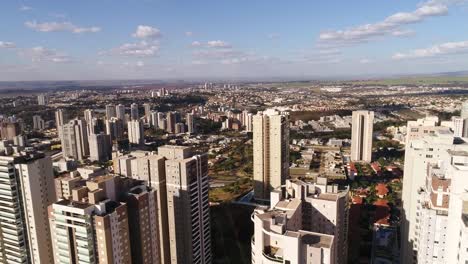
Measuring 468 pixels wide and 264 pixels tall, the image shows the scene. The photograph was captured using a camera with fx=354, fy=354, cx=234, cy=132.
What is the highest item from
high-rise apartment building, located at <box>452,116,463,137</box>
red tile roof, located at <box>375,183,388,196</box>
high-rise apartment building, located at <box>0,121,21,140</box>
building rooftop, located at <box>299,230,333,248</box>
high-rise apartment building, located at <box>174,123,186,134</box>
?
high-rise apartment building, located at <box>452,116,463,137</box>

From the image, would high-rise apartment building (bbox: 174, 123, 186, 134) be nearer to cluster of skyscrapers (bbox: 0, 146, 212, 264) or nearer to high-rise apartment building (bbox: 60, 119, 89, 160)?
high-rise apartment building (bbox: 60, 119, 89, 160)

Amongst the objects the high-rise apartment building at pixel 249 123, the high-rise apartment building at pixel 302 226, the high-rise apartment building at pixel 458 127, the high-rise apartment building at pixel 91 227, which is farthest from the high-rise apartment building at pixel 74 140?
the high-rise apartment building at pixel 458 127

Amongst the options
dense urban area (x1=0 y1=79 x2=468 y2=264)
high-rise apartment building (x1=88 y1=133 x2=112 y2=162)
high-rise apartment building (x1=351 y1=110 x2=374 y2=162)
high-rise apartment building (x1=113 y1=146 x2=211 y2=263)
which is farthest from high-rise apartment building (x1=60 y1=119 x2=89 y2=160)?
high-rise apartment building (x1=351 y1=110 x2=374 y2=162)

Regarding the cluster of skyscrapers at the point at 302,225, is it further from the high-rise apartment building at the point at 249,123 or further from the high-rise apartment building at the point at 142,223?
the high-rise apartment building at the point at 249,123

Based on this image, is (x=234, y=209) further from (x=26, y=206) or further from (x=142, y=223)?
(x=26, y=206)

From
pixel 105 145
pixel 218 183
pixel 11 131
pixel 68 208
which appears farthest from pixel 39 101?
pixel 68 208

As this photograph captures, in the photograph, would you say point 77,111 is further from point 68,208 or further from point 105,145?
point 68,208
